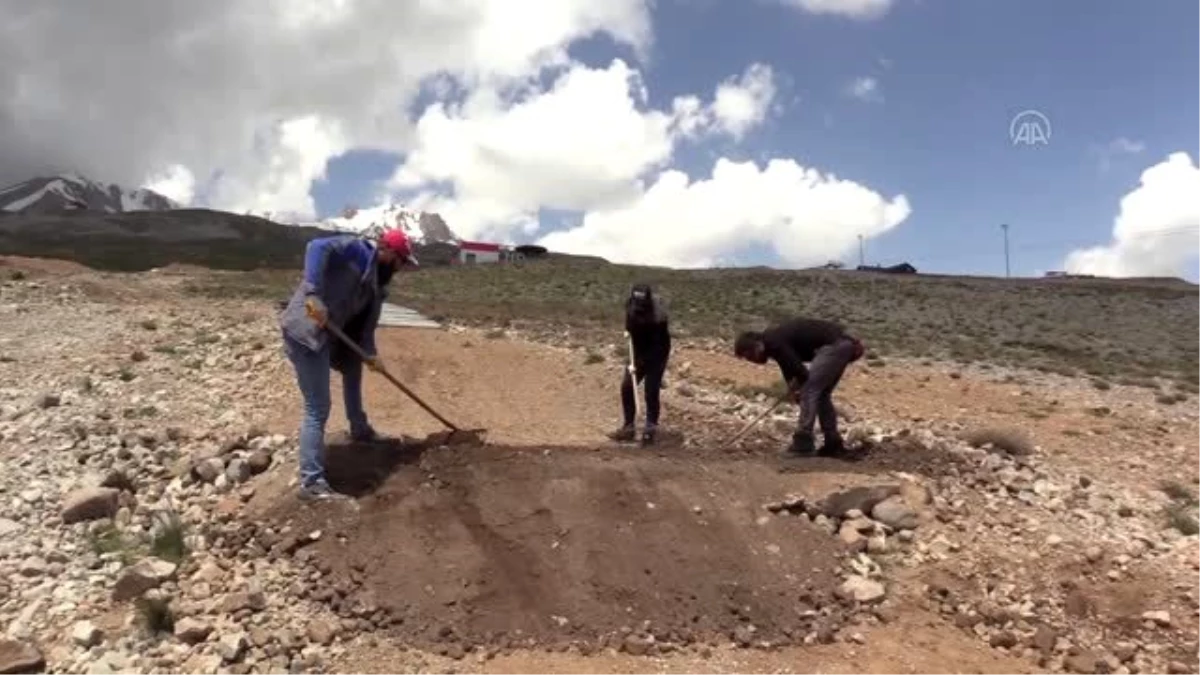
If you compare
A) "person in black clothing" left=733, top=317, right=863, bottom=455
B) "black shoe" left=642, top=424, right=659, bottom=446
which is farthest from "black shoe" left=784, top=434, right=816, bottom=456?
"black shoe" left=642, top=424, right=659, bottom=446

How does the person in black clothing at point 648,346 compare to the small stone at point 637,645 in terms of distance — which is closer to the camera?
the small stone at point 637,645

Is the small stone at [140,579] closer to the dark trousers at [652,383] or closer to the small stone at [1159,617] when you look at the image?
the dark trousers at [652,383]

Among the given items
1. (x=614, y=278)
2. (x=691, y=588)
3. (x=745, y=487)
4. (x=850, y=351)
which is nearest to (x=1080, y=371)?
(x=850, y=351)

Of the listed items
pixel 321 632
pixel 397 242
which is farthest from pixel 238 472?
pixel 321 632

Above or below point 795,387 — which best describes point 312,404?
above

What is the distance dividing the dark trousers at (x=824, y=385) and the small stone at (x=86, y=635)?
6.34m

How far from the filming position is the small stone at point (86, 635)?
6742 millimetres

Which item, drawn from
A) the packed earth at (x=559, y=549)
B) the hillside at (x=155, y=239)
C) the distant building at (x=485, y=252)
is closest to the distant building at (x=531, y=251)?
the distant building at (x=485, y=252)

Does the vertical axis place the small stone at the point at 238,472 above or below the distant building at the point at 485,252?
below

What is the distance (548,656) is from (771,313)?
2855cm

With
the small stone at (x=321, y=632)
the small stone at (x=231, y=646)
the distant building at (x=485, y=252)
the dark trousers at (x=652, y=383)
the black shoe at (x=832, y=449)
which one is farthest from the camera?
the distant building at (x=485, y=252)

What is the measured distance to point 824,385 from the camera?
10.4m

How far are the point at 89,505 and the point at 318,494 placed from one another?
1873 mm

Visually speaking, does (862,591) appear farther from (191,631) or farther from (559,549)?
(191,631)
